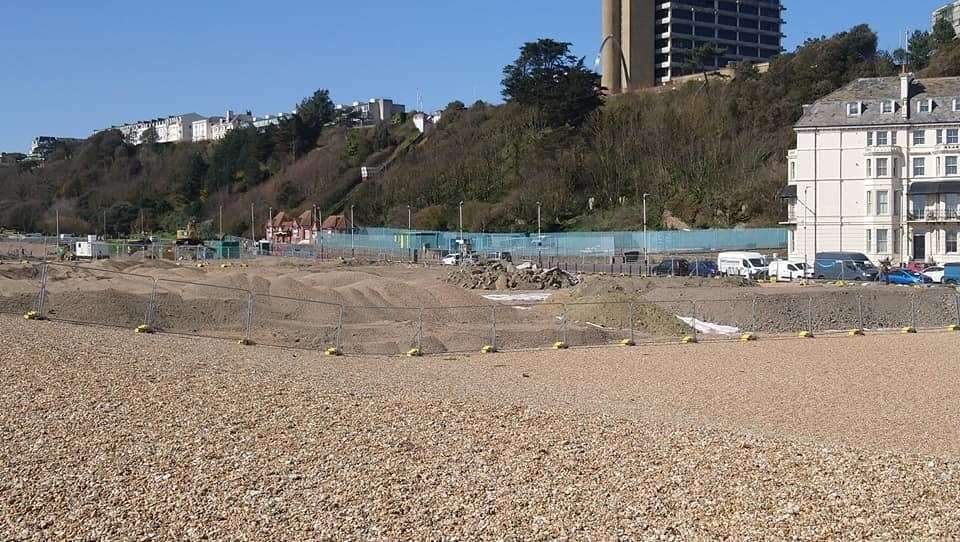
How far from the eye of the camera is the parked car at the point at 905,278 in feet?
146

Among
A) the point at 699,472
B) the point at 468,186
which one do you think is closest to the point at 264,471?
the point at 699,472

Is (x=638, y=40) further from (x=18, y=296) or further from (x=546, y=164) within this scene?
(x=18, y=296)

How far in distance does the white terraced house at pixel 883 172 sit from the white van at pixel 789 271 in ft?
30.3

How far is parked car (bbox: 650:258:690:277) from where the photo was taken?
51406 mm

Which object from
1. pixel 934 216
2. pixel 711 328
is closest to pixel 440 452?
pixel 711 328

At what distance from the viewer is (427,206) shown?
4136 inches

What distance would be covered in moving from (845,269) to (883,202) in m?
11.2

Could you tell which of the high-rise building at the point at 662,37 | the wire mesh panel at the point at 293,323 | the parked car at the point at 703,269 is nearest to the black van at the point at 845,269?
the parked car at the point at 703,269

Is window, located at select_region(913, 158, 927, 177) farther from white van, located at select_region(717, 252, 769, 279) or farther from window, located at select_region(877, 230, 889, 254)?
white van, located at select_region(717, 252, 769, 279)

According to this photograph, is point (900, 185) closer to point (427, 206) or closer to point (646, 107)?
point (646, 107)

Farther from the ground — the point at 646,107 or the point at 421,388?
the point at 646,107

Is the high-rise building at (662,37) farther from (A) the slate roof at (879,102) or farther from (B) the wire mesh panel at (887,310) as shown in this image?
(B) the wire mesh panel at (887,310)

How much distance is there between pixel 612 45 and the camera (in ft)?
394

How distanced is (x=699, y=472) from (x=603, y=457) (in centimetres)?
142
